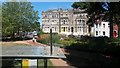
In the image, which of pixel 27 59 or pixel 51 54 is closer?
pixel 51 54

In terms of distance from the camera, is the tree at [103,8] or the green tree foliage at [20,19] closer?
the tree at [103,8]

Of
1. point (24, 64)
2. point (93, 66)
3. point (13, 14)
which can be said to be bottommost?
point (93, 66)

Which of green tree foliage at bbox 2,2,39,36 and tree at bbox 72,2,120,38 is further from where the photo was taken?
green tree foliage at bbox 2,2,39,36

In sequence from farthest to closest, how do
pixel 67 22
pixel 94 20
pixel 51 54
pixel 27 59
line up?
pixel 67 22
pixel 94 20
pixel 27 59
pixel 51 54

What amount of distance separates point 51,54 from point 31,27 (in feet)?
102

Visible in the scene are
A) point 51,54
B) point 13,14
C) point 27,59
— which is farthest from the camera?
point 13,14

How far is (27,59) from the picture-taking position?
4.86m

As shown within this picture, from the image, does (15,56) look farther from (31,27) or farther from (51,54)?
(31,27)

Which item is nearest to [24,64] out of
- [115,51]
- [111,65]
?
[111,65]

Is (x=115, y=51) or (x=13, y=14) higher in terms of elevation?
(x=13, y=14)

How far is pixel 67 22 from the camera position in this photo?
192ft

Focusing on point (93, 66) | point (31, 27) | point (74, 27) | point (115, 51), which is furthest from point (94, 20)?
point (74, 27)

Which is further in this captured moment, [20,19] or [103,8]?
[20,19]

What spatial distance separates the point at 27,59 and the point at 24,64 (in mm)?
198
